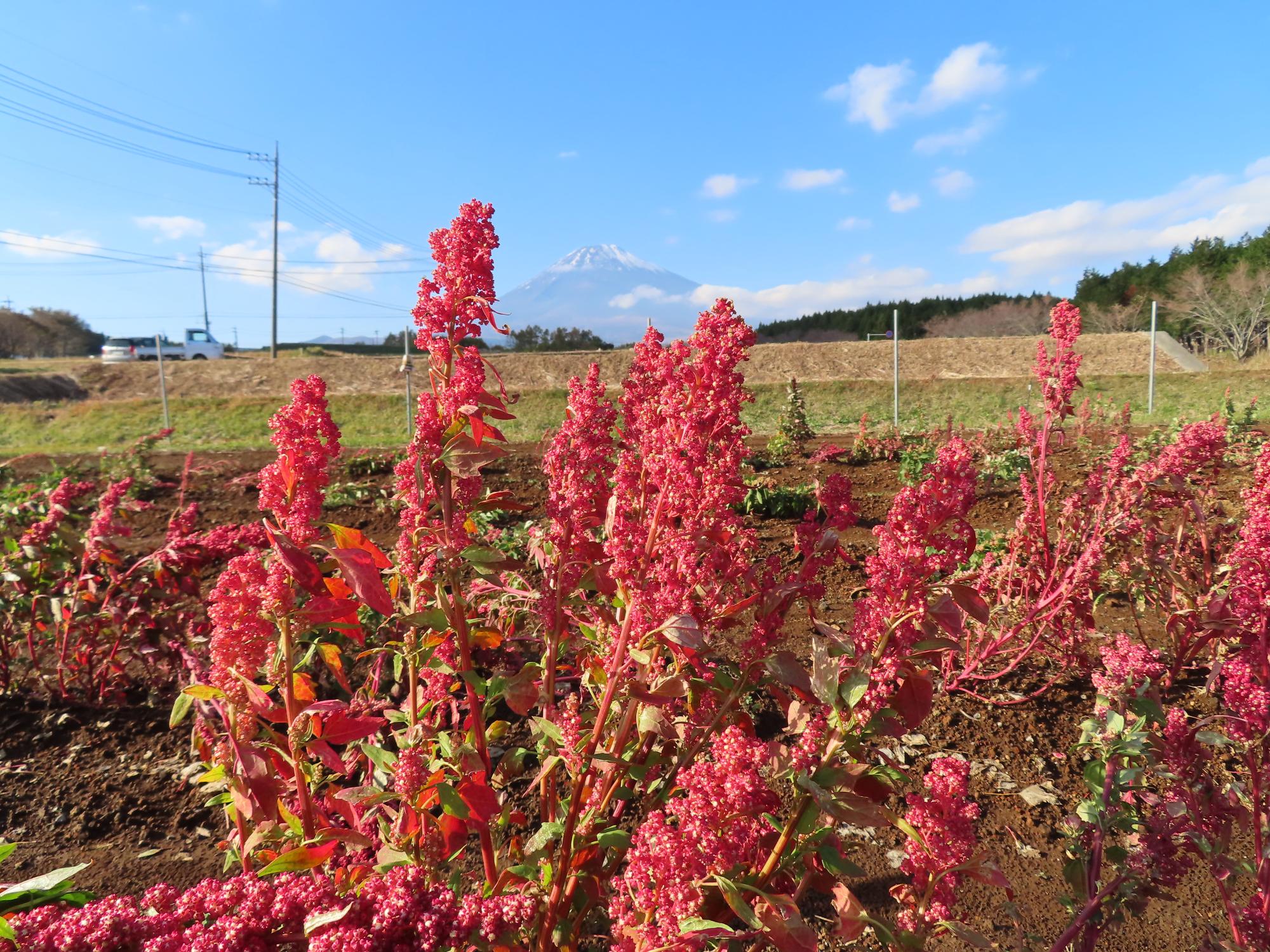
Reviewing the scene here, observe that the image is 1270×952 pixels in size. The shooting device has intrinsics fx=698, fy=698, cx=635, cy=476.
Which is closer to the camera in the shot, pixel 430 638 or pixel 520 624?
pixel 430 638

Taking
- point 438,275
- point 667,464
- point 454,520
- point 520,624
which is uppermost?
point 438,275

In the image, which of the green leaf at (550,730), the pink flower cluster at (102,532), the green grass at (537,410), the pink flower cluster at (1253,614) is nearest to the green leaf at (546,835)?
the green leaf at (550,730)

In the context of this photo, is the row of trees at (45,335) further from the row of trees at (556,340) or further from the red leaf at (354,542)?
the red leaf at (354,542)

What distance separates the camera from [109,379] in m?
17.8

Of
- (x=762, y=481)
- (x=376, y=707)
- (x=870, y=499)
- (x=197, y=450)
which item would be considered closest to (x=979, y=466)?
(x=870, y=499)

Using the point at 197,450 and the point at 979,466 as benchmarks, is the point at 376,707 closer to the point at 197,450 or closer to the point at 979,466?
the point at 979,466

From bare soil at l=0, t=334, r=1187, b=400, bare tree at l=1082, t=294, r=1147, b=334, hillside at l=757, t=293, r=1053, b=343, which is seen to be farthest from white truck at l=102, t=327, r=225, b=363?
bare tree at l=1082, t=294, r=1147, b=334

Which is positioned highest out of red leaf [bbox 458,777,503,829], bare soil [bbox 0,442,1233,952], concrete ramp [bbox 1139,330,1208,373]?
concrete ramp [bbox 1139,330,1208,373]

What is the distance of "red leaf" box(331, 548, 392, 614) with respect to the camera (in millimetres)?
1020

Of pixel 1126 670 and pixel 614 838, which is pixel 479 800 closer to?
pixel 614 838

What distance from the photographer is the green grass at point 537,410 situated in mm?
11039

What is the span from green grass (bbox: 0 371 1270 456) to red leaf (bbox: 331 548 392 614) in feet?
30.0

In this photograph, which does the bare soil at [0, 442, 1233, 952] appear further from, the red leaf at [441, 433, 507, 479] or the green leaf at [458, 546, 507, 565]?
the red leaf at [441, 433, 507, 479]

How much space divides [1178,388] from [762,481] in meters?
10.9
